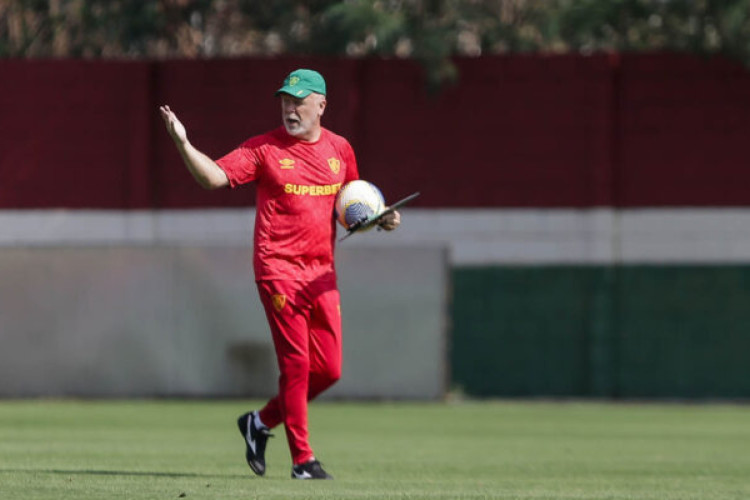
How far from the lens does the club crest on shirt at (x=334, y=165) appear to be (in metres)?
10.3

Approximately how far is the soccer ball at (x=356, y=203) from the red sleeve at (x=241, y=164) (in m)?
0.52

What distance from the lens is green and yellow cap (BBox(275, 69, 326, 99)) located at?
10.0 meters

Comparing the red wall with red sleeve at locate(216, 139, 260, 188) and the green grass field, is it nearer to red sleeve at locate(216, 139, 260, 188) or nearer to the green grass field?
the green grass field

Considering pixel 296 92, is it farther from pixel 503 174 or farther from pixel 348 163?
pixel 503 174

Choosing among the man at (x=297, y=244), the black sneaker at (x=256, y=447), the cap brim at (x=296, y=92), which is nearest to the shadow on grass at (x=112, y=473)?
the black sneaker at (x=256, y=447)

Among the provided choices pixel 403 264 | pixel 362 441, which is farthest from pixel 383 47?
pixel 362 441

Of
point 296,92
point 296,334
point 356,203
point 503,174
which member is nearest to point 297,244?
point 356,203

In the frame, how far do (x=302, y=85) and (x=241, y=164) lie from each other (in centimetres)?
57

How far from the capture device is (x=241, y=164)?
10000 millimetres

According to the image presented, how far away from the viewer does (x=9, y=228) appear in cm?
2270

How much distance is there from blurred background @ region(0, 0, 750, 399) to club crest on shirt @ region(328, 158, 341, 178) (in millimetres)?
10641

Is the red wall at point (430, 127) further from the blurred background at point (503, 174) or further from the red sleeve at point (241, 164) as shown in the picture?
the red sleeve at point (241, 164)

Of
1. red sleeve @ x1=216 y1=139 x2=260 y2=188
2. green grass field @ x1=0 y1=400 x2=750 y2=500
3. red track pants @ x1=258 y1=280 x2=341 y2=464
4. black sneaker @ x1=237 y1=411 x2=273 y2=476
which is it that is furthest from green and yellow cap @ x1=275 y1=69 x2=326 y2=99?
green grass field @ x1=0 y1=400 x2=750 y2=500

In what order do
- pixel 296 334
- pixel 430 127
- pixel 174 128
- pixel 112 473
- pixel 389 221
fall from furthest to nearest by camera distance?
pixel 430 127
pixel 112 473
pixel 389 221
pixel 296 334
pixel 174 128
